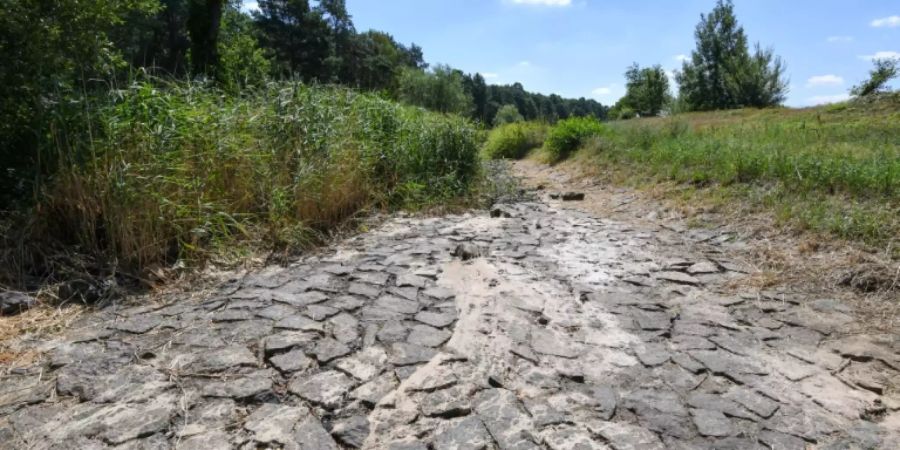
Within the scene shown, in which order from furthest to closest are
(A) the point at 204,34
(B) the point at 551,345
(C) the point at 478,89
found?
(C) the point at 478,89 < (A) the point at 204,34 < (B) the point at 551,345

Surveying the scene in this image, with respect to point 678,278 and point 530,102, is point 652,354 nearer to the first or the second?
point 678,278

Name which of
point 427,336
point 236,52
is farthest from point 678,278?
point 236,52

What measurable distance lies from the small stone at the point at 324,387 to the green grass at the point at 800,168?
3779 millimetres

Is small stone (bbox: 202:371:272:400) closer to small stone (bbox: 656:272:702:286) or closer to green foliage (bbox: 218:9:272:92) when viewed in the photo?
small stone (bbox: 656:272:702:286)

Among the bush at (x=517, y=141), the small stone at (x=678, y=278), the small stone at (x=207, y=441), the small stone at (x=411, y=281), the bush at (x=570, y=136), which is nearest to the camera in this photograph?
the small stone at (x=207, y=441)

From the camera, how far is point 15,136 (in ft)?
11.4

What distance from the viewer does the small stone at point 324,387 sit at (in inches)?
84.4

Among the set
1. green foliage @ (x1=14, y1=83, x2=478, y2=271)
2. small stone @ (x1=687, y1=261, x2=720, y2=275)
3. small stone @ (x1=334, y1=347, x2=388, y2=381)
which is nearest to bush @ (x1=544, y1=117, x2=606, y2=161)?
green foliage @ (x1=14, y1=83, x2=478, y2=271)

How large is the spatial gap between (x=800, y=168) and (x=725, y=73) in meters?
27.2

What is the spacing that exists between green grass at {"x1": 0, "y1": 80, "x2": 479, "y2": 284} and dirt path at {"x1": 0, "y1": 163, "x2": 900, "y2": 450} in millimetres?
650

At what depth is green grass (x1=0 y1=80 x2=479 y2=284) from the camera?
11.1 feet

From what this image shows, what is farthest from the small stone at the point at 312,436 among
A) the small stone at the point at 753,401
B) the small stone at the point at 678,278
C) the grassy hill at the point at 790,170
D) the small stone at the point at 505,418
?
the grassy hill at the point at 790,170

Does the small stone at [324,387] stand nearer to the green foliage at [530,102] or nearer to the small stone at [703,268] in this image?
the small stone at [703,268]

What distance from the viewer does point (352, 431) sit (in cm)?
196
